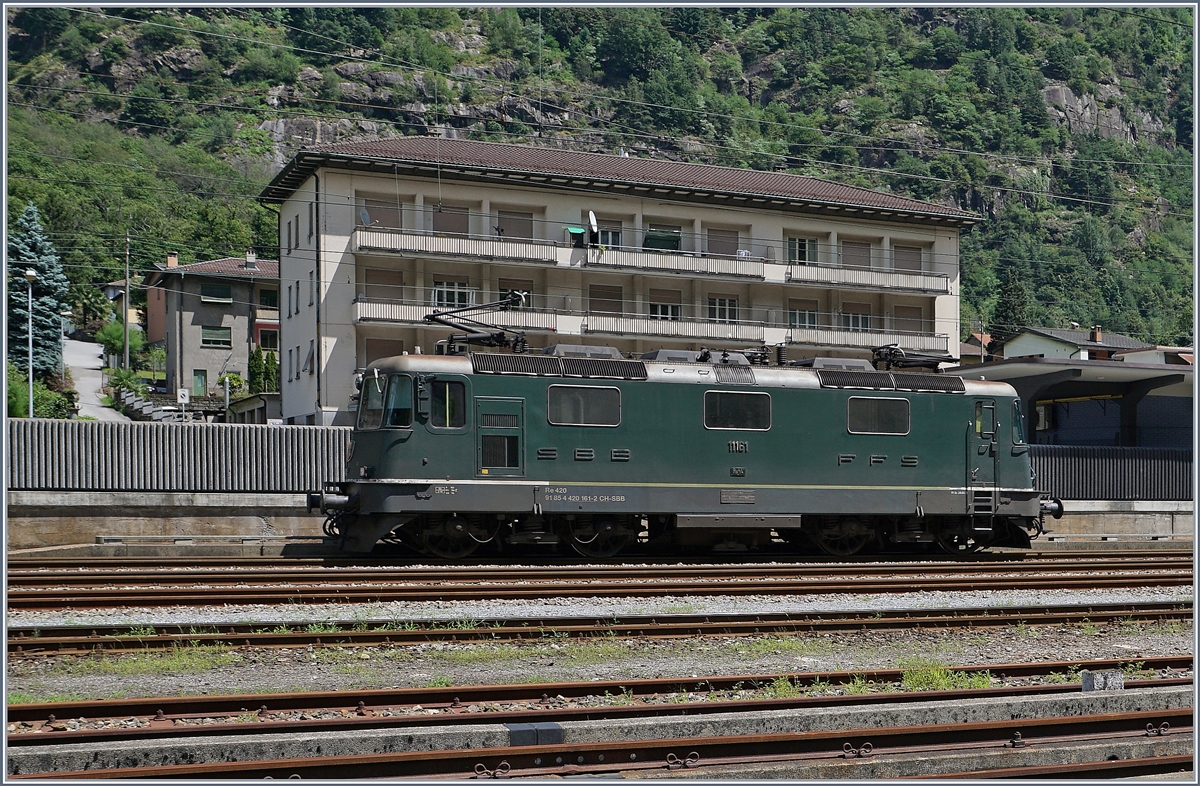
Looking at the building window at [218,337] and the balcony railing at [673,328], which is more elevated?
the building window at [218,337]

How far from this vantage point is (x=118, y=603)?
1384cm

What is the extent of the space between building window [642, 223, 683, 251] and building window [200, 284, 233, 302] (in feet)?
112

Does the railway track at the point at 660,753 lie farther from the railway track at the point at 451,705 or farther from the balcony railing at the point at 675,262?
the balcony railing at the point at 675,262

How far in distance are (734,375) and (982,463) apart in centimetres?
537

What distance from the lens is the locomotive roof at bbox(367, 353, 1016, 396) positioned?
19484 millimetres

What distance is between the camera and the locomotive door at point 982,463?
22.2 m

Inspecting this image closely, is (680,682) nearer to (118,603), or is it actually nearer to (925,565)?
(118,603)

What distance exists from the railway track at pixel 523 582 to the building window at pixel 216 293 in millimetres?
57713

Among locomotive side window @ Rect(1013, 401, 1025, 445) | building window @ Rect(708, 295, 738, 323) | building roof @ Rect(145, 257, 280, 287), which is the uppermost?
building roof @ Rect(145, 257, 280, 287)

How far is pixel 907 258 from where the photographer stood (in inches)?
2156

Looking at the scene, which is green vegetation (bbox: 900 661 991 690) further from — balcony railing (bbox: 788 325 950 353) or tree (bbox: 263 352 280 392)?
tree (bbox: 263 352 280 392)

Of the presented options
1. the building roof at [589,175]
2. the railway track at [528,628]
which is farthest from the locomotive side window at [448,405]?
the building roof at [589,175]

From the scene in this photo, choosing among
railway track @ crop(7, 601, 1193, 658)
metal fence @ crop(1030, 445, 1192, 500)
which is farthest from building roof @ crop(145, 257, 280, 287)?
railway track @ crop(7, 601, 1193, 658)

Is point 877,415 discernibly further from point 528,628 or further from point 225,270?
point 225,270
